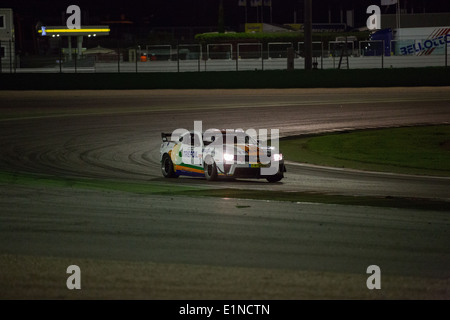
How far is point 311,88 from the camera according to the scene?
43719mm

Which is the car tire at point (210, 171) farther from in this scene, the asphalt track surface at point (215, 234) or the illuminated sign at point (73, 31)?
the illuminated sign at point (73, 31)

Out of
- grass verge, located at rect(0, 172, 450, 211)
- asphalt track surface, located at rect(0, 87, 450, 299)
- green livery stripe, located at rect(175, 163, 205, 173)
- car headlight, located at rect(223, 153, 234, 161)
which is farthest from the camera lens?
green livery stripe, located at rect(175, 163, 205, 173)

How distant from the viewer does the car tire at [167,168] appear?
17641 millimetres

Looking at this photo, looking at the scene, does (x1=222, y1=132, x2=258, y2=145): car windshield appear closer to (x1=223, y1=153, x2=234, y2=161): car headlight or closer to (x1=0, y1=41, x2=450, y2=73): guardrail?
(x1=223, y1=153, x2=234, y2=161): car headlight

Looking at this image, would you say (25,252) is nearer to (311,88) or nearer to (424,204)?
(424,204)

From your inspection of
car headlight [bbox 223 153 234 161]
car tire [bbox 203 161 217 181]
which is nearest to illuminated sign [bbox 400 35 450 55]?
car tire [bbox 203 161 217 181]

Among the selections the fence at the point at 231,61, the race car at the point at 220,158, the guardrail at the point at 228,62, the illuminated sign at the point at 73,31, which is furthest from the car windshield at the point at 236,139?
the illuminated sign at the point at 73,31

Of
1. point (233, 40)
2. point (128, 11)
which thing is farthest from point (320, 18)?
point (233, 40)

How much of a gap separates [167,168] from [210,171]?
53.4 inches

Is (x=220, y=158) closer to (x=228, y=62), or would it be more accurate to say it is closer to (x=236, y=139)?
(x=236, y=139)

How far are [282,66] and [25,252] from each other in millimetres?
52396

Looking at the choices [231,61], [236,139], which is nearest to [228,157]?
[236,139]

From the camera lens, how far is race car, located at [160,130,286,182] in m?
16.5

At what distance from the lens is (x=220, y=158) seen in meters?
16.5
